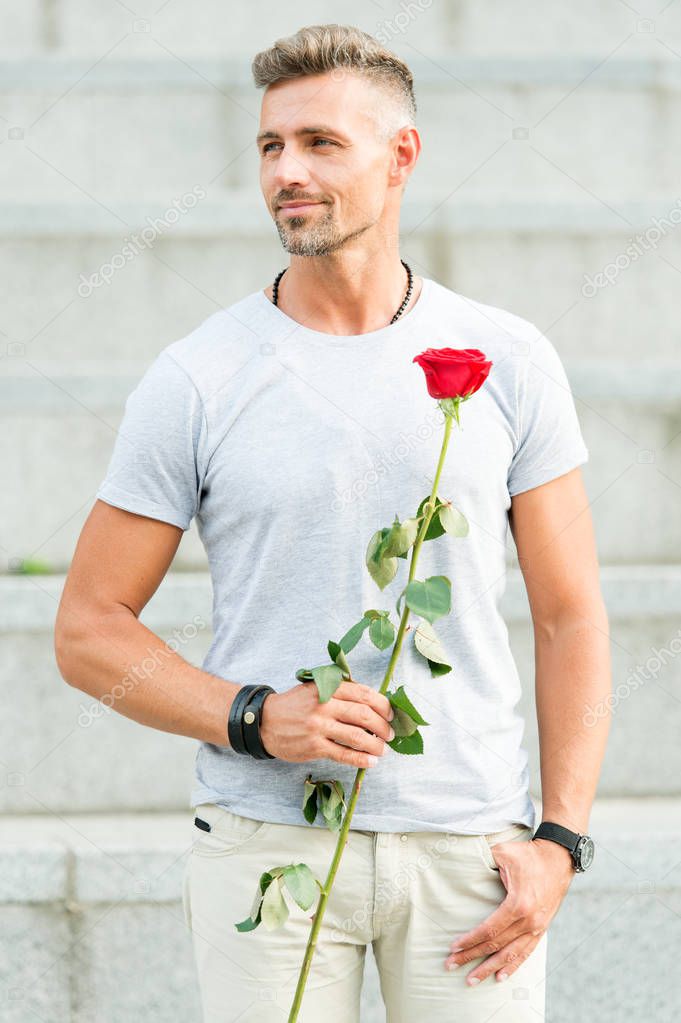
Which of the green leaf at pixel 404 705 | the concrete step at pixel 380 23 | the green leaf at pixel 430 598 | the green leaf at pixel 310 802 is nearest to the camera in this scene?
the green leaf at pixel 430 598

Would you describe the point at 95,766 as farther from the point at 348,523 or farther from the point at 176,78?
the point at 176,78

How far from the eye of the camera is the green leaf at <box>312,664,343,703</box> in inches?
61.7

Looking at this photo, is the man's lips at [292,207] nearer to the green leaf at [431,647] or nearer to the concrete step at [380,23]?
the green leaf at [431,647]

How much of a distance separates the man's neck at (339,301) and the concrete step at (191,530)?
1.75 m

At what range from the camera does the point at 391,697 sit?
163cm

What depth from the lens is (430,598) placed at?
153 centimetres

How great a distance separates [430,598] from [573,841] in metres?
0.59

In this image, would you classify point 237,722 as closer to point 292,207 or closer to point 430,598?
point 430,598

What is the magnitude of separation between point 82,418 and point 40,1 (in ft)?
5.45

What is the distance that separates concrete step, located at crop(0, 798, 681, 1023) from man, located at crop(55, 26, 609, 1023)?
126 cm

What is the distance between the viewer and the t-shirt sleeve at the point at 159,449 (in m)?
1.82

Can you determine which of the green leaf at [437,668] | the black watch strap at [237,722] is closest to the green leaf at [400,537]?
the green leaf at [437,668]

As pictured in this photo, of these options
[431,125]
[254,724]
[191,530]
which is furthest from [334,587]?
[431,125]

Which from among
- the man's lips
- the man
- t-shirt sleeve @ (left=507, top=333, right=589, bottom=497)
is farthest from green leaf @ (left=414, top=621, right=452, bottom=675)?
the man's lips
